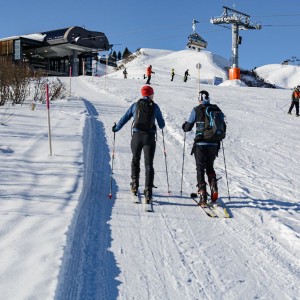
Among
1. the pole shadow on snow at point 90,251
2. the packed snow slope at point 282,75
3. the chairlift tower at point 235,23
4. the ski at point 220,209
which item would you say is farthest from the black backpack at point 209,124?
the packed snow slope at point 282,75

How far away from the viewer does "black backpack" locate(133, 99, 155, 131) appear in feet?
22.3

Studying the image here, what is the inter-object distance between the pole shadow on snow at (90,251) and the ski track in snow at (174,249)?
0.01 meters

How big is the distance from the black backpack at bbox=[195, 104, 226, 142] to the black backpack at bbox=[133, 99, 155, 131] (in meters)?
0.80

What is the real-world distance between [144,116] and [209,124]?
1113mm

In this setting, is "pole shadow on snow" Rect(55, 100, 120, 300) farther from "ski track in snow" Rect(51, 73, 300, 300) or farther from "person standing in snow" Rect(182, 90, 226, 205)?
"person standing in snow" Rect(182, 90, 226, 205)

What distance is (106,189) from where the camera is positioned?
24.8 feet

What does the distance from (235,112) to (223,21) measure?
41016 millimetres

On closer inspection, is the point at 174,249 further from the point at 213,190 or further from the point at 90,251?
the point at 213,190

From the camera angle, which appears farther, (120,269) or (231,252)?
(231,252)

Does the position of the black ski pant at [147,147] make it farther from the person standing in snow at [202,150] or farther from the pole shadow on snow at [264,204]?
the pole shadow on snow at [264,204]

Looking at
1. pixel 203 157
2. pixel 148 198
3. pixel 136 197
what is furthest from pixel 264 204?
pixel 136 197

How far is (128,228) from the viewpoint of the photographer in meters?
5.64

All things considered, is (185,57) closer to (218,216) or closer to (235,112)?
(235,112)

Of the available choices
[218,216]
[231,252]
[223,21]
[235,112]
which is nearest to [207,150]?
[218,216]
